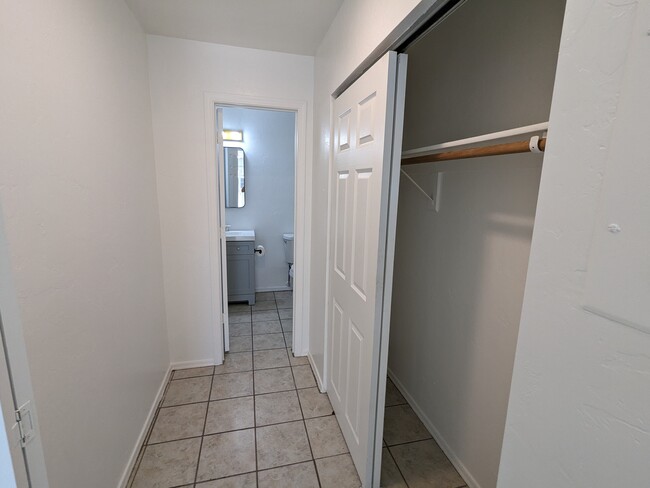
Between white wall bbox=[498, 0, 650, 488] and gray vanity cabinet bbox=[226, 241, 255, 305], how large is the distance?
3299 millimetres

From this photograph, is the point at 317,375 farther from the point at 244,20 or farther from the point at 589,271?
the point at 244,20

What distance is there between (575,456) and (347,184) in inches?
51.8

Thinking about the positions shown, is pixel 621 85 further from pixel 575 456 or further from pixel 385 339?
pixel 385 339

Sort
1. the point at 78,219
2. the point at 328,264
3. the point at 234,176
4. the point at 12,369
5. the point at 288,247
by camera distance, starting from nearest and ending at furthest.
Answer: the point at 12,369 → the point at 78,219 → the point at 328,264 → the point at 234,176 → the point at 288,247

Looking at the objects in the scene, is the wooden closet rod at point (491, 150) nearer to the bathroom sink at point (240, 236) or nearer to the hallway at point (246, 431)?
the hallway at point (246, 431)

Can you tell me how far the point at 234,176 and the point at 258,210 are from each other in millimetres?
504

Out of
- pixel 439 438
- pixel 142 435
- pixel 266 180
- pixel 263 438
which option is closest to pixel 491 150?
pixel 439 438

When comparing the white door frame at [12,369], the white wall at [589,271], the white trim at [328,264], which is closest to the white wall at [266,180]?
the white trim at [328,264]

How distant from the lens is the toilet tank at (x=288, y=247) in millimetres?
4008

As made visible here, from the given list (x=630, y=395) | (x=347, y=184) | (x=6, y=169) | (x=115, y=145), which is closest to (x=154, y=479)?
(x=6, y=169)

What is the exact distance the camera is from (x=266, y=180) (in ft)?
12.9

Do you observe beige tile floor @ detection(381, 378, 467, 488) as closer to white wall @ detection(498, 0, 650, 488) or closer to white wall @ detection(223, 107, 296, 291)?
white wall @ detection(498, 0, 650, 488)

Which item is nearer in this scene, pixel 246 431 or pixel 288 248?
pixel 246 431

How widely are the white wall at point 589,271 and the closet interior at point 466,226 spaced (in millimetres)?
421
